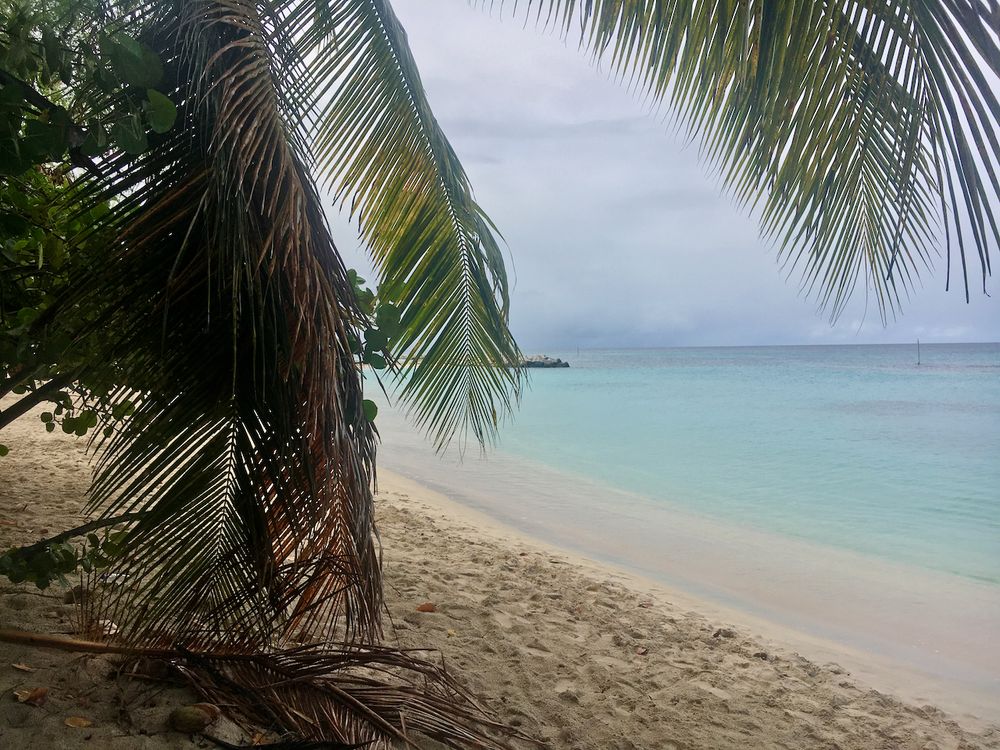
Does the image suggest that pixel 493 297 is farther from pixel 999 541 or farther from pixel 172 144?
pixel 999 541

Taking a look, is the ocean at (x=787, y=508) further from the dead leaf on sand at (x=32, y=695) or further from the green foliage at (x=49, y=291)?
the green foliage at (x=49, y=291)

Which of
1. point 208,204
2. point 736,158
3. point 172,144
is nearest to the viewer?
point 208,204

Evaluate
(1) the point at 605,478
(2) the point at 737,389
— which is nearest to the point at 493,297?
(1) the point at 605,478

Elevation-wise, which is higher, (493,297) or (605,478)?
(493,297)

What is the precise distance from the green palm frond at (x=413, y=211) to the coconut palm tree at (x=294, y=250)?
140cm

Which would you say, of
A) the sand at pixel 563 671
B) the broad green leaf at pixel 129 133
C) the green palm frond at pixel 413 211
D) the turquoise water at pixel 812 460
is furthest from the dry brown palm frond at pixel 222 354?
the turquoise water at pixel 812 460

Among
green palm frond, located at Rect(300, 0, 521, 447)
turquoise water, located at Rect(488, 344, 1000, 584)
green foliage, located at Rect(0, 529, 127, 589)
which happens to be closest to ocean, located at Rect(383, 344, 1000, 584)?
turquoise water, located at Rect(488, 344, 1000, 584)

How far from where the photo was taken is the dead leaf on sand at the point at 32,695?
1.94 metres

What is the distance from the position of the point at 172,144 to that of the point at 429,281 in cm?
192

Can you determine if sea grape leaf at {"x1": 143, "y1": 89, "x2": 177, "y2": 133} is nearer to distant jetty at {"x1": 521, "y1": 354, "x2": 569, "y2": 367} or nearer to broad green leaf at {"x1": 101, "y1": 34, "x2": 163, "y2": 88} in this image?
broad green leaf at {"x1": 101, "y1": 34, "x2": 163, "y2": 88}

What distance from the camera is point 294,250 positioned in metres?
1.66

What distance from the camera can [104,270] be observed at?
168cm

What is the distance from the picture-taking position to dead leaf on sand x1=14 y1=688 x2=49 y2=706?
1.94m

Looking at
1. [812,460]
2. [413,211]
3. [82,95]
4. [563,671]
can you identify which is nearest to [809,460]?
[812,460]
